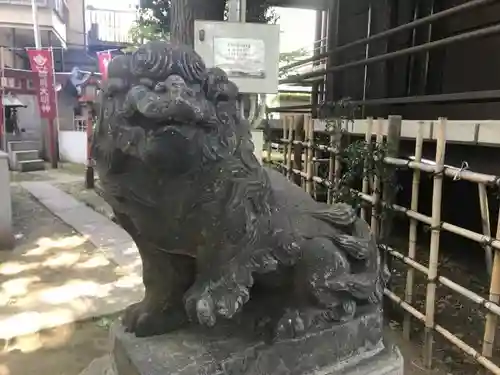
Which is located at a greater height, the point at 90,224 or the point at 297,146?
the point at 297,146

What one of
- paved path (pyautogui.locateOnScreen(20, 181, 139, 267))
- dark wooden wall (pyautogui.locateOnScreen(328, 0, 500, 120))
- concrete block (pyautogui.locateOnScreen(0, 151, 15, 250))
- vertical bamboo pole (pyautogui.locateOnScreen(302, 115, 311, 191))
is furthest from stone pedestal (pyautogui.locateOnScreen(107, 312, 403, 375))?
concrete block (pyautogui.locateOnScreen(0, 151, 15, 250))

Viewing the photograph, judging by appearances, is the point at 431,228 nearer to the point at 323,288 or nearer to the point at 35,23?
the point at 323,288

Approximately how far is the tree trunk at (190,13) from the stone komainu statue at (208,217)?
2.15 metres

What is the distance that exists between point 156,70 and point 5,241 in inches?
154

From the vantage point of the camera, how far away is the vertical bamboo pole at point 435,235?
2223mm

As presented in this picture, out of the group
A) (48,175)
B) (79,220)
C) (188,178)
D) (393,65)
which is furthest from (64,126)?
(188,178)

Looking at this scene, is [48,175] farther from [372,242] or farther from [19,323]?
[372,242]

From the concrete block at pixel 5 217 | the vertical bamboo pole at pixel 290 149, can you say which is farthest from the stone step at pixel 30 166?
the vertical bamboo pole at pixel 290 149

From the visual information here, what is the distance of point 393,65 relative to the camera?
482cm

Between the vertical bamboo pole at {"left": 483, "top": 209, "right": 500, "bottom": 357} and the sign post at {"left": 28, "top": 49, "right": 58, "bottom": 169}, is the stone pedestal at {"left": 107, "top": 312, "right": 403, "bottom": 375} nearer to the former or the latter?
the vertical bamboo pole at {"left": 483, "top": 209, "right": 500, "bottom": 357}

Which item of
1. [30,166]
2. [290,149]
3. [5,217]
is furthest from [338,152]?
[30,166]

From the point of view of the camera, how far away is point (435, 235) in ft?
7.61

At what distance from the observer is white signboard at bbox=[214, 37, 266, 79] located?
264cm

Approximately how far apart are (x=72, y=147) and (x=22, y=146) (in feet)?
3.39
